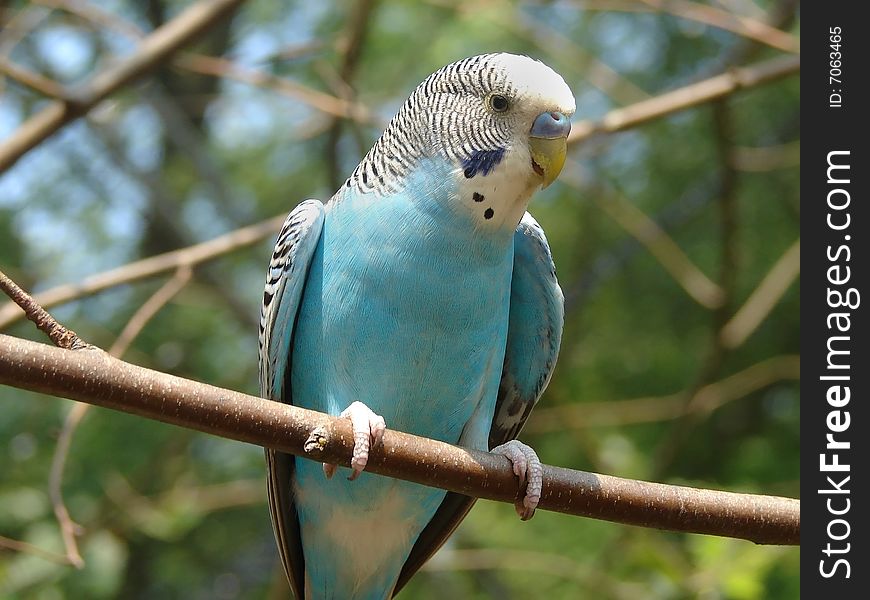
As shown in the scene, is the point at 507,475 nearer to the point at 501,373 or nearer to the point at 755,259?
the point at 501,373

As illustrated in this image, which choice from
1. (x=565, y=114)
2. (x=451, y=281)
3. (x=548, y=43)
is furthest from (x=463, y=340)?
(x=548, y=43)

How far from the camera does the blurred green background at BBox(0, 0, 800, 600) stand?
642 cm

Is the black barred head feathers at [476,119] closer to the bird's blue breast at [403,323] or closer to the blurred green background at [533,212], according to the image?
the bird's blue breast at [403,323]

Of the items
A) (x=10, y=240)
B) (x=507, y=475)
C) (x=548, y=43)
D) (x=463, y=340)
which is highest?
(x=548, y=43)

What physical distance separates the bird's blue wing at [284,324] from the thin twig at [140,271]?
3.44 feet

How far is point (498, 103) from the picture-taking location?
350cm

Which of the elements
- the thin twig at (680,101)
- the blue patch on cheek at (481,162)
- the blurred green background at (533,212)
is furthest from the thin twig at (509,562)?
the blue patch on cheek at (481,162)

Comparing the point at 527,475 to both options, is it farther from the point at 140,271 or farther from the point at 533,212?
the point at 533,212

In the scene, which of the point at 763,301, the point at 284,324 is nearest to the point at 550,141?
the point at 284,324

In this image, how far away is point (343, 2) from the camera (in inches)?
310

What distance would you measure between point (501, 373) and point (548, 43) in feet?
11.3

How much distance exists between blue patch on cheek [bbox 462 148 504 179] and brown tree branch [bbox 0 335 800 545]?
3.22ft

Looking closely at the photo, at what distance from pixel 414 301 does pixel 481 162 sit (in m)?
0.56

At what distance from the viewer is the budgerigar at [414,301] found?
350cm
